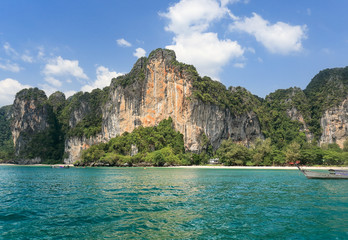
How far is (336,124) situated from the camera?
105250 mm

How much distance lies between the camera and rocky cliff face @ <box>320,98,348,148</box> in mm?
102625

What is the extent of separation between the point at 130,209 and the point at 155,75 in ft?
297

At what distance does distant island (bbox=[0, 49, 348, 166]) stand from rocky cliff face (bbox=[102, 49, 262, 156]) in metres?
0.38

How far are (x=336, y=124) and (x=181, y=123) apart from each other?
218ft

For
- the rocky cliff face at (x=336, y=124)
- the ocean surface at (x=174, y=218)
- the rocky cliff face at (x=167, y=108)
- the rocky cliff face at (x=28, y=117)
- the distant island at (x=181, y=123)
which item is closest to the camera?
the ocean surface at (x=174, y=218)

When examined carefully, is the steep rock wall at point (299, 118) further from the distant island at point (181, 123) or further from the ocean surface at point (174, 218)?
the ocean surface at point (174, 218)

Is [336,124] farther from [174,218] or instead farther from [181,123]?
[174,218]

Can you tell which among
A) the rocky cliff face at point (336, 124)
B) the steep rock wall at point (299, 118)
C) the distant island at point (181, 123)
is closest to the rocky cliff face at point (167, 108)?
the distant island at point (181, 123)

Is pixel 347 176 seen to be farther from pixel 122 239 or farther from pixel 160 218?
pixel 122 239

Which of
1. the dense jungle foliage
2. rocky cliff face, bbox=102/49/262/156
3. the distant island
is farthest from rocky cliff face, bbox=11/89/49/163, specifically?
the dense jungle foliage

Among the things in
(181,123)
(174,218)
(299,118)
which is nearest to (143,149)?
(181,123)

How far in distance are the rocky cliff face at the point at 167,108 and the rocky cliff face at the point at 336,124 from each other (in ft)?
112

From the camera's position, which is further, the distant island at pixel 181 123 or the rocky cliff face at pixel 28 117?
the rocky cliff face at pixel 28 117

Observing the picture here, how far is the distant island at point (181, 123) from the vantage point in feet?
271
